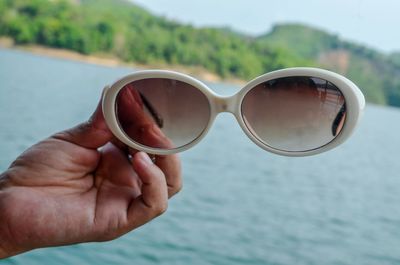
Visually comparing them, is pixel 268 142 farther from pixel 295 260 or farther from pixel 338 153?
pixel 338 153

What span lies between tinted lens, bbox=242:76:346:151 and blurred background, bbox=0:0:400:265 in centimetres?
58

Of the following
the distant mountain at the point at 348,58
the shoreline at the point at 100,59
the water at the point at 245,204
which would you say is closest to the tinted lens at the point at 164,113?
the water at the point at 245,204

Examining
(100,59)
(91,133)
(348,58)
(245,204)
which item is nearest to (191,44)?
(100,59)

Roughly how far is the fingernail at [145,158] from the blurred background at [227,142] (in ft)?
2.01

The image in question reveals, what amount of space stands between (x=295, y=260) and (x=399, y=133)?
44.4 ft

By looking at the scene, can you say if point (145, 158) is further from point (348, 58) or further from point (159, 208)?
point (348, 58)

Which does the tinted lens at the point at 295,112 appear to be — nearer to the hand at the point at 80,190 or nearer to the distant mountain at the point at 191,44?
the hand at the point at 80,190

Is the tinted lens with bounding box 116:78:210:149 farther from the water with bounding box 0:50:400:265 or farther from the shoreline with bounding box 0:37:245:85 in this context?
the shoreline with bounding box 0:37:245:85

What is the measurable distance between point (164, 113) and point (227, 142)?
9949mm

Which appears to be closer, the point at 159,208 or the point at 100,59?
the point at 159,208

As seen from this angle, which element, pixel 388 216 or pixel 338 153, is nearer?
pixel 388 216

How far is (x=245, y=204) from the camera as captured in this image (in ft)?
20.9

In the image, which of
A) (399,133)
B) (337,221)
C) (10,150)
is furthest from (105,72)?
(337,221)

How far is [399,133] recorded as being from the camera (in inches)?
679
